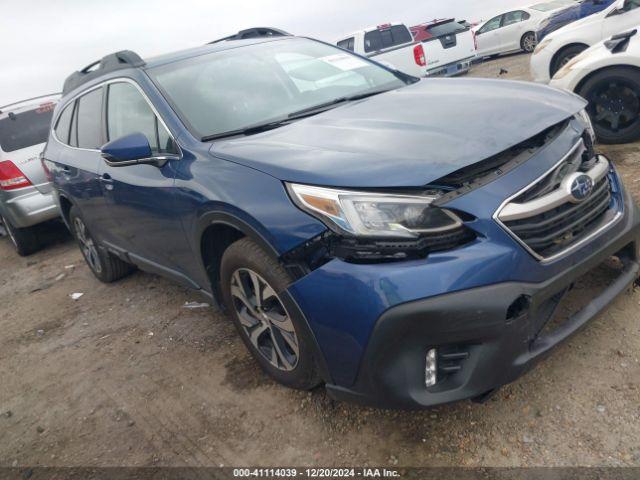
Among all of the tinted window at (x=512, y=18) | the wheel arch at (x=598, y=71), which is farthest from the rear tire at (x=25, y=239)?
the tinted window at (x=512, y=18)

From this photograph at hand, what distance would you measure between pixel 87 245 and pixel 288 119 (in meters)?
2.94

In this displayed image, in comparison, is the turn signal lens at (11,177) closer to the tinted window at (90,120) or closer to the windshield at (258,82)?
the tinted window at (90,120)

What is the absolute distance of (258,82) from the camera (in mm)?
3207

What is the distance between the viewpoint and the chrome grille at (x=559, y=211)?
1924 mm

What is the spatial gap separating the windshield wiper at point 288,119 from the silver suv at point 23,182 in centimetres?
439

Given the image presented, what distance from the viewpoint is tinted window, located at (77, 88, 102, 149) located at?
12.7ft

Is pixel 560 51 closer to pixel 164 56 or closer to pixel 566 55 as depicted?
pixel 566 55

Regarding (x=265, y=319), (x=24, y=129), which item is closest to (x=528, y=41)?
(x=24, y=129)

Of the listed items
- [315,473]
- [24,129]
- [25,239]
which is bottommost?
[25,239]

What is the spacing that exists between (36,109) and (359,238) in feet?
21.0

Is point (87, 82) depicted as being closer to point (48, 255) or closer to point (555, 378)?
point (48, 255)

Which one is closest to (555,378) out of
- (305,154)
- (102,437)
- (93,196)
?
(305,154)

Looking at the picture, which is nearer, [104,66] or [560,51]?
[104,66]

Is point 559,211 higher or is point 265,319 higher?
Result: point 559,211
